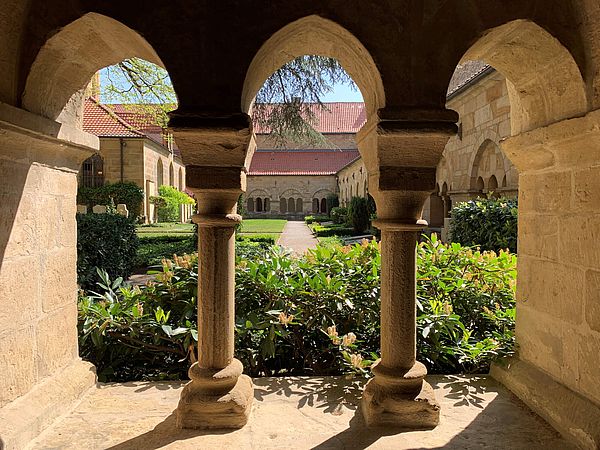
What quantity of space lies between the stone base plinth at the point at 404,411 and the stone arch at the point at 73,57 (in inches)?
73.1

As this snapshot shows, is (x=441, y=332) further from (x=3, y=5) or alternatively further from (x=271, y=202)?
(x=271, y=202)

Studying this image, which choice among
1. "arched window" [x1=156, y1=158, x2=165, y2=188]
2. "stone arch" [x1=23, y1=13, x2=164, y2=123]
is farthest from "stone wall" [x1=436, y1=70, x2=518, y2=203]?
"arched window" [x1=156, y1=158, x2=165, y2=188]

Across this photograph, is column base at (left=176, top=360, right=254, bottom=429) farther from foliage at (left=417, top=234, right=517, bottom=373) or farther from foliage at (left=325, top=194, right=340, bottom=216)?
foliage at (left=325, top=194, right=340, bottom=216)

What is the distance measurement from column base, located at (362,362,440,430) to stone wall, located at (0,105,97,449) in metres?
1.52

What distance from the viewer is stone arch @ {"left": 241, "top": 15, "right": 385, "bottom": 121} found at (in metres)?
2.00

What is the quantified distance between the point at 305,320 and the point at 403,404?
1060mm

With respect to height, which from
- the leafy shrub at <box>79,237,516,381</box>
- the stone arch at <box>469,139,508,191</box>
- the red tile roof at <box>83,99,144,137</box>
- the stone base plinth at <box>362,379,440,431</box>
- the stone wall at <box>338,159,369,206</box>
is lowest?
the stone base plinth at <box>362,379,440,431</box>

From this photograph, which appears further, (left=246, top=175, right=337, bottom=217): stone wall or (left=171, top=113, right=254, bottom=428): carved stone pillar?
(left=246, top=175, right=337, bottom=217): stone wall

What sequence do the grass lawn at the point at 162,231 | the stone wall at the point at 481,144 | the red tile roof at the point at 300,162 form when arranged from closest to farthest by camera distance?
the stone wall at the point at 481,144 < the grass lawn at the point at 162,231 < the red tile roof at the point at 300,162

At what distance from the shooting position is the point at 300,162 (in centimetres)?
3897

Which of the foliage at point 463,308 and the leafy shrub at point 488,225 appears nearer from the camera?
the foliage at point 463,308

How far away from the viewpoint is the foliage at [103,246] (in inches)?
238

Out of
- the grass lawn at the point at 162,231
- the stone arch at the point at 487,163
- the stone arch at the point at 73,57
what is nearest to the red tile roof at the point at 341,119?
the grass lawn at the point at 162,231

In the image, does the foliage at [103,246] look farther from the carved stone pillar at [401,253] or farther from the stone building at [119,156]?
the stone building at [119,156]
